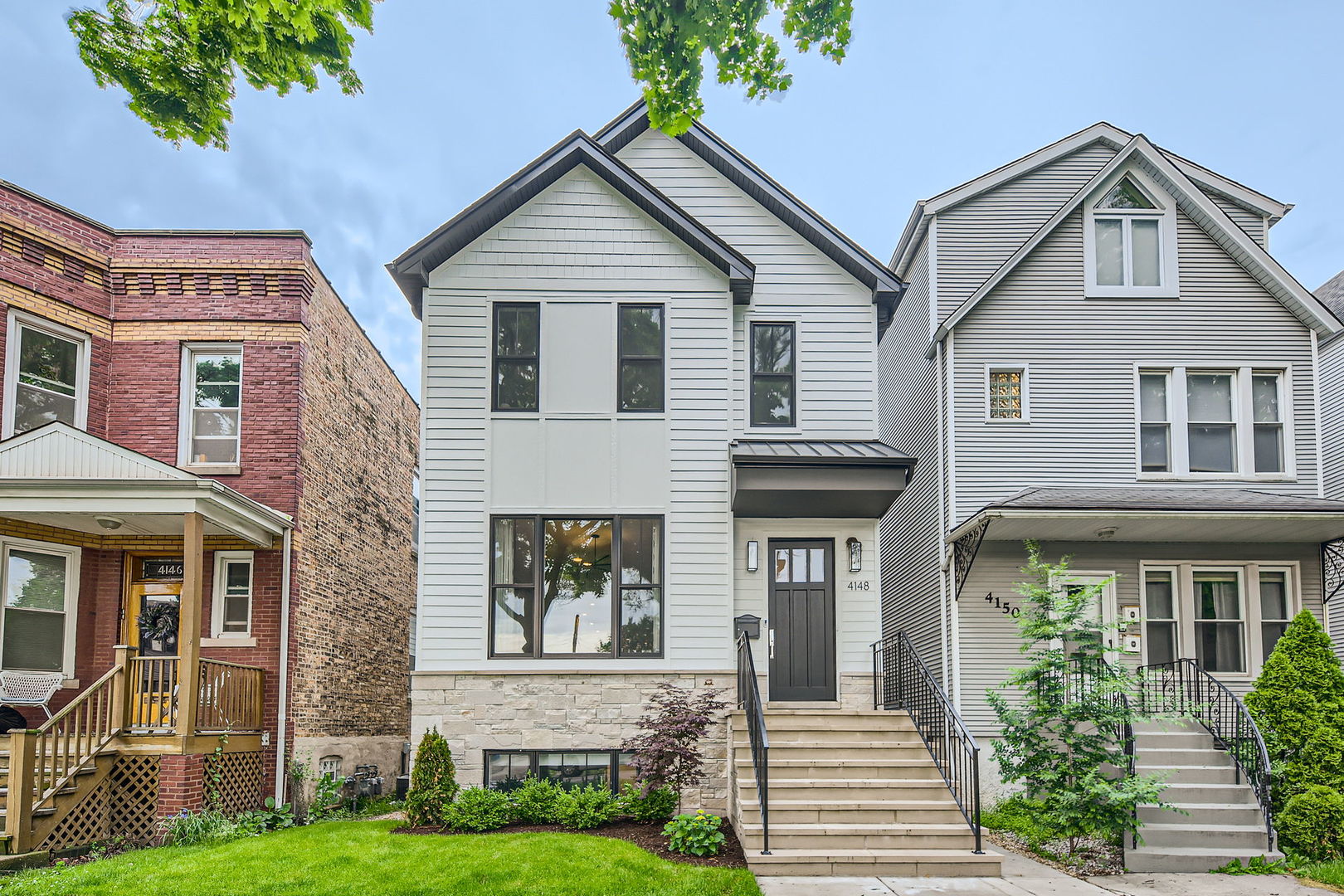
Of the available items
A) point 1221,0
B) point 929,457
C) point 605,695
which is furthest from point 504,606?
point 1221,0

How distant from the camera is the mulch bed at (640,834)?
32.1 feet

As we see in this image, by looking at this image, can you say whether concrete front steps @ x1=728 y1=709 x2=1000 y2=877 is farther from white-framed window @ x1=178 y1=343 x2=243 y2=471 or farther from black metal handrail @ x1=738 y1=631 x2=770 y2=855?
white-framed window @ x1=178 y1=343 x2=243 y2=471

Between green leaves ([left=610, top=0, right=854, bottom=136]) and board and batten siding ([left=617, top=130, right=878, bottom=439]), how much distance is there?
6638 mm

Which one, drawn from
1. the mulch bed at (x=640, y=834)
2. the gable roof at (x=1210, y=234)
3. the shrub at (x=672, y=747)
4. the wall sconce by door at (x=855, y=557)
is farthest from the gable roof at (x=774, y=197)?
the mulch bed at (x=640, y=834)

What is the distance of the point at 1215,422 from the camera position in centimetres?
1491

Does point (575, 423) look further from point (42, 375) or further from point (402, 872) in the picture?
point (42, 375)

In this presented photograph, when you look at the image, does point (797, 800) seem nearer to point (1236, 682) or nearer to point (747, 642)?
point (747, 642)

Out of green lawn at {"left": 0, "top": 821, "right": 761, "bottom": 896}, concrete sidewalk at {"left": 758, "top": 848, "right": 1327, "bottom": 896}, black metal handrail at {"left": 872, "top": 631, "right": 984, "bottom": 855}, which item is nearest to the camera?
green lawn at {"left": 0, "top": 821, "right": 761, "bottom": 896}

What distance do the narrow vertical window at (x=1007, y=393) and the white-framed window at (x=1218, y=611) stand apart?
2.81 meters

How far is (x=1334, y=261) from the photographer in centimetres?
13338

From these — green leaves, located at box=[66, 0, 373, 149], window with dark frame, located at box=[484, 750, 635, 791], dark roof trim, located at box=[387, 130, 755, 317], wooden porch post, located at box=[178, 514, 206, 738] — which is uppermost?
dark roof trim, located at box=[387, 130, 755, 317]

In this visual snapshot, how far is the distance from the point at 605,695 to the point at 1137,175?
35.7 feet

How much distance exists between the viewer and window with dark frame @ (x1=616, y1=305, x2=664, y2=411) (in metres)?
13.4

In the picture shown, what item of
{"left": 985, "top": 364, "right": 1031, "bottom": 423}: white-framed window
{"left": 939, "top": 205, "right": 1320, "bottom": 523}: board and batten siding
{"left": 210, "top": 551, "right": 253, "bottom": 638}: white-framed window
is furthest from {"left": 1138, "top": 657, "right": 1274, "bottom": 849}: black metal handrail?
{"left": 210, "top": 551, "right": 253, "bottom": 638}: white-framed window
